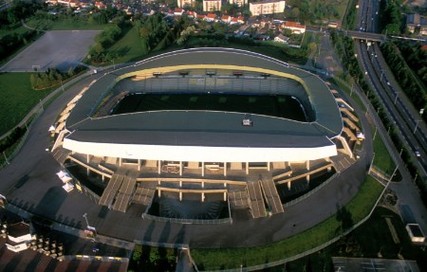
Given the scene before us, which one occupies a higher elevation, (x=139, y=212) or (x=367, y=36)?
(x=367, y=36)

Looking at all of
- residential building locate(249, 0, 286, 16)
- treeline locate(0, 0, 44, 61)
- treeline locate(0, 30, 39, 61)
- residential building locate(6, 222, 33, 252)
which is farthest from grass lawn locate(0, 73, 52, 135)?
residential building locate(249, 0, 286, 16)

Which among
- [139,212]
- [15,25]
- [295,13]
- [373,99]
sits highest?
[295,13]

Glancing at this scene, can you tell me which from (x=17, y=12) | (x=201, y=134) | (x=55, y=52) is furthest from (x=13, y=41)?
(x=201, y=134)

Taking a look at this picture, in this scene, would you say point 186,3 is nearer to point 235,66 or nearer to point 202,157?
point 235,66

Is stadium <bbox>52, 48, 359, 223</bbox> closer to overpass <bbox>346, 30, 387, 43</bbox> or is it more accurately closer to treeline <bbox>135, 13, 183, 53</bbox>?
treeline <bbox>135, 13, 183, 53</bbox>

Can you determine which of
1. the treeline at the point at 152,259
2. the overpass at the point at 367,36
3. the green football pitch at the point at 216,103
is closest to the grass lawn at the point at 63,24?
the green football pitch at the point at 216,103

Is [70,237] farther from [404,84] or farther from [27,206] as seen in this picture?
[404,84]

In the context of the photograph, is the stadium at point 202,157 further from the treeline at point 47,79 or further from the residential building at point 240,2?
the residential building at point 240,2

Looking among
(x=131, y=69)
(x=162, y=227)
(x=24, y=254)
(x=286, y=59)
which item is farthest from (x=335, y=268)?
(x=286, y=59)
